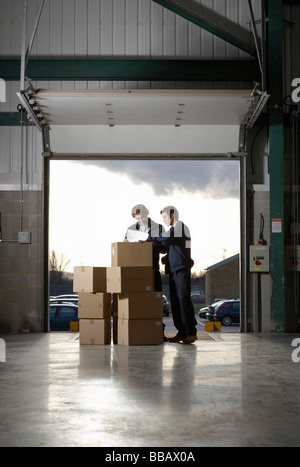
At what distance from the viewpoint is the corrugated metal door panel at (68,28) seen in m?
9.48

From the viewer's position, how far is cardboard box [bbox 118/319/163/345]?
24.1ft

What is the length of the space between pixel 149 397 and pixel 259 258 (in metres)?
5.15

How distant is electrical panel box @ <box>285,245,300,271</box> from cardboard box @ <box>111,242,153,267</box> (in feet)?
8.56

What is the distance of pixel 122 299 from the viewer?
7.50 metres

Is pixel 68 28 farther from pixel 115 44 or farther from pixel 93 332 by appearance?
pixel 93 332

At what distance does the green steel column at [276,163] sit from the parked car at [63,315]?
5.01 m

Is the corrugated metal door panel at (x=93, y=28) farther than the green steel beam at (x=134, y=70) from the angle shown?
Yes

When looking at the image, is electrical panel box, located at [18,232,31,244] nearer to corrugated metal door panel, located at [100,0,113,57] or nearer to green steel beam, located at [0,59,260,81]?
green steel beam, located at [0,59,260,81]

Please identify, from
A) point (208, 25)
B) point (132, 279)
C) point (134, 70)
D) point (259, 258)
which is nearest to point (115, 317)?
point (132, 279)

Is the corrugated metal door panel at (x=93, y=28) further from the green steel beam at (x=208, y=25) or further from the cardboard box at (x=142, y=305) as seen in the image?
the cardboard box at (x=142, y=305)

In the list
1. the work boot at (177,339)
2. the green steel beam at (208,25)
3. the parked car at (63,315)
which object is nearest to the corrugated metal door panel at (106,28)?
the green steel beam at (208,25)
